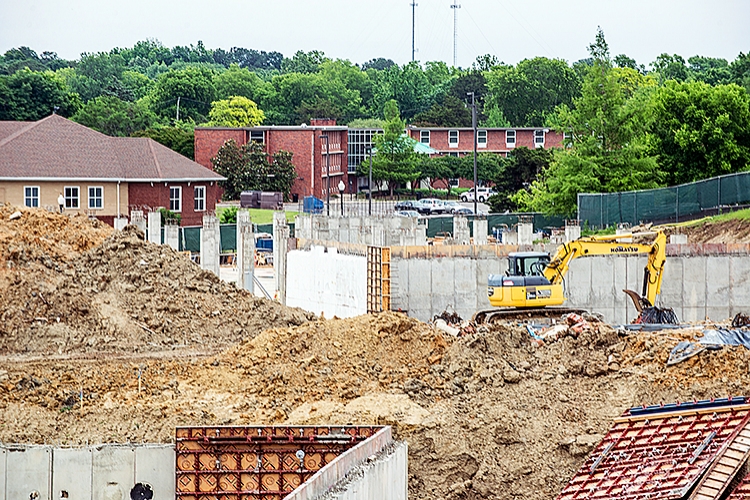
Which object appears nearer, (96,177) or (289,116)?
(96,177)

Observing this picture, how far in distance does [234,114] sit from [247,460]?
8783 cm

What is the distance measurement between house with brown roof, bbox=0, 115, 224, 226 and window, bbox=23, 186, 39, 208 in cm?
4

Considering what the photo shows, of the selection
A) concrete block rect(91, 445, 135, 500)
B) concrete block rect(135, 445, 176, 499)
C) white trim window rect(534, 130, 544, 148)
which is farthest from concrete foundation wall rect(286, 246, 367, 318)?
white trim window rect(534, 130, 544, 148)

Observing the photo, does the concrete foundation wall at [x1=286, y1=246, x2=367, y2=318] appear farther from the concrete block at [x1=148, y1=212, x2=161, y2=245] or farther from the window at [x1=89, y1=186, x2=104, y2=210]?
the window at [x1=89, y1=186, x2=104, y2=210]

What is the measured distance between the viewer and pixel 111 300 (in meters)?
28.7

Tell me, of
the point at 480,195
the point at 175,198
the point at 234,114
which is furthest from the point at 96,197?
the point at 234,114

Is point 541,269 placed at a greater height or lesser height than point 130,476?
greater

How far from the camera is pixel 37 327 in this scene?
27594 mm

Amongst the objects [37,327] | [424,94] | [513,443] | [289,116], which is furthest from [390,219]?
[424,94]

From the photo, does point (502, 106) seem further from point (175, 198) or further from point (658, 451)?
point (658, 451)

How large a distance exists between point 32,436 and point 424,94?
119864 millimetres

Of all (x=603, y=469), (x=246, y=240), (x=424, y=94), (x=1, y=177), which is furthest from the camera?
(x=424, y=94)

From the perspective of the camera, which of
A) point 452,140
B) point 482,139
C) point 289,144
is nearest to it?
point 289,144

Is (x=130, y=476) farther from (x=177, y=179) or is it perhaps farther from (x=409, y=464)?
(x=177, y=179)
